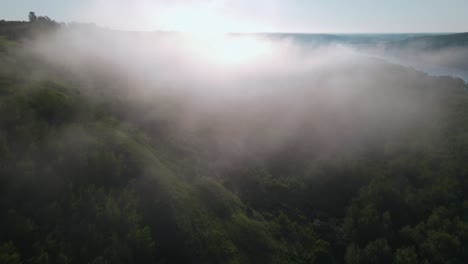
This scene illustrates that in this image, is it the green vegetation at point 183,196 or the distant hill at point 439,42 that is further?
the distant hill at point 439,42

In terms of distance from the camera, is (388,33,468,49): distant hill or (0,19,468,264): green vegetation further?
(388,33,468,49): distant hill

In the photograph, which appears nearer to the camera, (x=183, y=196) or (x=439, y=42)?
(x=183, y=196)

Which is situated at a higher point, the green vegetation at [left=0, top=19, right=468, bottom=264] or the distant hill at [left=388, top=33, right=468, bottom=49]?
the distant hill at [left=388, top=33, right=468, bottom=49]

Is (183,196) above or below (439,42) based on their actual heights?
below

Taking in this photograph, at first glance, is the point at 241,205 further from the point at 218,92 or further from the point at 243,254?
the point at 218,92

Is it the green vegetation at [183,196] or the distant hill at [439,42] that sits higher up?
the distant hill at [439,42]

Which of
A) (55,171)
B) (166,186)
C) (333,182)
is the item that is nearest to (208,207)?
(166,186)

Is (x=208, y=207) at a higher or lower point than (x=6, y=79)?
lower

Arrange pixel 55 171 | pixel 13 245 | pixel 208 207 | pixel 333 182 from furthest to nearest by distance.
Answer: pixel 333 182
pixel 208 207
pixel 55 171
pixel 13 245
